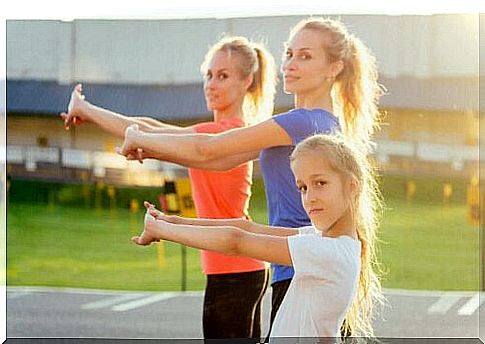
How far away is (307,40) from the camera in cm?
401

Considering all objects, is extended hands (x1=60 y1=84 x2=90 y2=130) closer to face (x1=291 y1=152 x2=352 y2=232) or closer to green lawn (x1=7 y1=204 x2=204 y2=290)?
green lawn (x1=7 y1=204 x2=204 y2=290)

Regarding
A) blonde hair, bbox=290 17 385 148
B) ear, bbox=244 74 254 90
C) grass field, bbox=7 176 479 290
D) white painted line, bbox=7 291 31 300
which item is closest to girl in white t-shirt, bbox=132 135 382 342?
blonde hair, bbox=290 17 385 148

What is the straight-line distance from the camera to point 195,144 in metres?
4.04

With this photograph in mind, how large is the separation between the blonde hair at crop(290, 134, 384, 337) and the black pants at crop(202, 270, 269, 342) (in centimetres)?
37

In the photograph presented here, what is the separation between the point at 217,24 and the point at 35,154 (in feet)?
2.78

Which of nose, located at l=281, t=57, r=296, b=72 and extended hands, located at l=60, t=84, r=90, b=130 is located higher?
nose, located at l=281, t=57, r=296, b=72

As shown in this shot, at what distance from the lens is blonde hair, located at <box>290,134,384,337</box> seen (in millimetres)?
3588

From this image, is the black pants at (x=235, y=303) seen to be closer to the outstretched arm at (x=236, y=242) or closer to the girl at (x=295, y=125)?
the girl at (x=295, y=125)

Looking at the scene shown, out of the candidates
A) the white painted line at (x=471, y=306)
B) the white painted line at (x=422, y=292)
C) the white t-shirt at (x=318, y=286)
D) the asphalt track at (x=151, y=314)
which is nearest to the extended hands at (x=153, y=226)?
the white t-shirt at (x=318, y=286)

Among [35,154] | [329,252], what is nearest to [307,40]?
[329,252]

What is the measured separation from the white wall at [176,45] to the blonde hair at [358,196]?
0.46m

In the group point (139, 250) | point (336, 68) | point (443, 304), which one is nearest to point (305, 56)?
point (336, 68)

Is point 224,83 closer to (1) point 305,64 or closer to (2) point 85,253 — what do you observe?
(1) point 305,64

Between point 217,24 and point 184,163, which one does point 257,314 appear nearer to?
point 184,163
